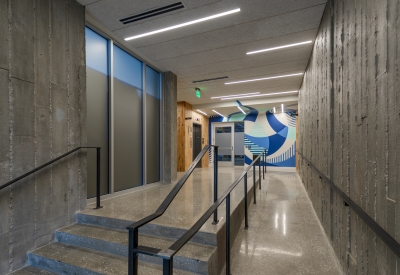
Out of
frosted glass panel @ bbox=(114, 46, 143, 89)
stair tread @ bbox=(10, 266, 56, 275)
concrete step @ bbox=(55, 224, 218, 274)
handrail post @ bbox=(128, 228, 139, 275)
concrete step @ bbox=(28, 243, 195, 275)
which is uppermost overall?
frosted glass panel @ bbox=(114, 46, 143, 89)

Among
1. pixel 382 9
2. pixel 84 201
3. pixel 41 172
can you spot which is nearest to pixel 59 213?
pixel 84 201

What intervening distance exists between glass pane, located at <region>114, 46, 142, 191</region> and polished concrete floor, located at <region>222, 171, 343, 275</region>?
7.67ft

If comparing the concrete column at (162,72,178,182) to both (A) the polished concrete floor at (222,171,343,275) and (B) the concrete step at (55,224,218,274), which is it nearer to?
(A) the polished concrete floor at (222,171,343,275)

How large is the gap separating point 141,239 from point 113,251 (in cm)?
30

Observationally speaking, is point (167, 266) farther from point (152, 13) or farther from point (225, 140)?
point (225, 140)

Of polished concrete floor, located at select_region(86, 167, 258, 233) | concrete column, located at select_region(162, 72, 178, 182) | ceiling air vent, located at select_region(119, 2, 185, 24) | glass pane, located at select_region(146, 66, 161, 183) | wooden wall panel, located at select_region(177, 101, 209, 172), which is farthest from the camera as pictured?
wooden wall panel, located at select_region(177, 101, 209, 172)

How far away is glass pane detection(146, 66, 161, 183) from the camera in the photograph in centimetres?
459

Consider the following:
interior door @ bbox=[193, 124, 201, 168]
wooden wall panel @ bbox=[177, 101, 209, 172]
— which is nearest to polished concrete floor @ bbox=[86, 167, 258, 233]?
wooden wall panel @ bbox=[177, 101, 209, 172]

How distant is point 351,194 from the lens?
1.63m

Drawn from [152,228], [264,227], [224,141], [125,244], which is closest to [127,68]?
[152,228]

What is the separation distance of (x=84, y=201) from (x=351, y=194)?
10.1ft

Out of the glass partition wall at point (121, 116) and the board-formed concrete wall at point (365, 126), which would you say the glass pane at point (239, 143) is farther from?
the board-formed concrete wall at point (365, 126)

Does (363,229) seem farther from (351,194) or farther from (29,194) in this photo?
(29,194)

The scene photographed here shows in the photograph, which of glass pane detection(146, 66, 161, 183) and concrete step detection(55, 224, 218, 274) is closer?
concrete step detection(55, 224, 218, 274)
